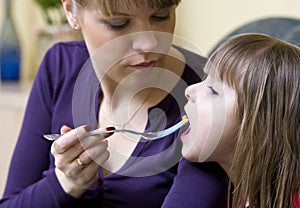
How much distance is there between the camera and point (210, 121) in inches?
37.1

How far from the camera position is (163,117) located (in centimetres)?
111

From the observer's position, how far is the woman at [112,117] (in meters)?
1.00

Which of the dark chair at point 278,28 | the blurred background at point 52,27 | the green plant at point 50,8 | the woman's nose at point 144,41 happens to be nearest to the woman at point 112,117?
the woman's nose at point 144,41

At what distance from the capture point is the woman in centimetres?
100

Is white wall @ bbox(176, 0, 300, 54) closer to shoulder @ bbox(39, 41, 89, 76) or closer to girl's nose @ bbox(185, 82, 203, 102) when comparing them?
shoulder @ bbox(39, 41, 89, 76)

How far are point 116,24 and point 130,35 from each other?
0.10ft

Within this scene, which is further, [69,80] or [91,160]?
[69,80]

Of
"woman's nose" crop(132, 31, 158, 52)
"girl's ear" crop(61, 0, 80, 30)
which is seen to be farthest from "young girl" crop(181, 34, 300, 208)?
"girl's ear" crop(61, 0, 80, 30)

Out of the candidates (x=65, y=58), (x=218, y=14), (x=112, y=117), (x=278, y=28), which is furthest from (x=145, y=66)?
(x=218, y=14)

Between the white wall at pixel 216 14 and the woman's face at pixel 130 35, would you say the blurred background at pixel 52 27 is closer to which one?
the white wall at pixel 216 14

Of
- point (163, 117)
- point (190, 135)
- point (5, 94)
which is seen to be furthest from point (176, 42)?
point (5, 94)

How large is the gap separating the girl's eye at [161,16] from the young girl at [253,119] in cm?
14

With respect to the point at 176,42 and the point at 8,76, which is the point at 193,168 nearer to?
the point at 176,42

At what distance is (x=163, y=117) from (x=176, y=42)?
0.55 ft
